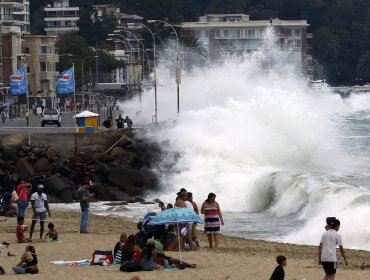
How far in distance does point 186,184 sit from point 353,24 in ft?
484

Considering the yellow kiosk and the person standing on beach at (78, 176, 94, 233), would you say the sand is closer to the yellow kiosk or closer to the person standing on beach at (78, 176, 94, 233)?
the person standing on beach at (78, 176, 94, 233)

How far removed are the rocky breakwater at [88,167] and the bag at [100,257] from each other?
1430 cm

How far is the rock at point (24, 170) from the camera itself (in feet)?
148

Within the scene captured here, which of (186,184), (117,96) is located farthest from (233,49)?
(186,184)

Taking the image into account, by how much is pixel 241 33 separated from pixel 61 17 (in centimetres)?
3282

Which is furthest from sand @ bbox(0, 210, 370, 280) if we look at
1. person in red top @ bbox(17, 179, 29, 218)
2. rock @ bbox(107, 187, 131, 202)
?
rock @ bbox(107, 187, 131, 202)

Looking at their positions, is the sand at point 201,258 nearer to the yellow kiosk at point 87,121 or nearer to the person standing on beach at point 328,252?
the person standing on beach at point 328,252

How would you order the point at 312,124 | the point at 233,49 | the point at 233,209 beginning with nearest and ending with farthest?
the point at 233,209 < the point at 312,124 < the point at 233,49

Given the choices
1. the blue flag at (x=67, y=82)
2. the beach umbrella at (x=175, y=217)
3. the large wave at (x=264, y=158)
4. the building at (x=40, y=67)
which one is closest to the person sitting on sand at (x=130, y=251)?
the beach umbrella at (x=175, y=217)

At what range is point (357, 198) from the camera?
36750 mm

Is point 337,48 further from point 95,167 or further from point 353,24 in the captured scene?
point 95,167

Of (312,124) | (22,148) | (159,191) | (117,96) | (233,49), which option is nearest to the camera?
(159,191)

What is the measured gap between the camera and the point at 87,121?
54.8m

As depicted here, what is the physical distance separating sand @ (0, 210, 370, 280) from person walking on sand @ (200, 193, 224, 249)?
0.36 meters
